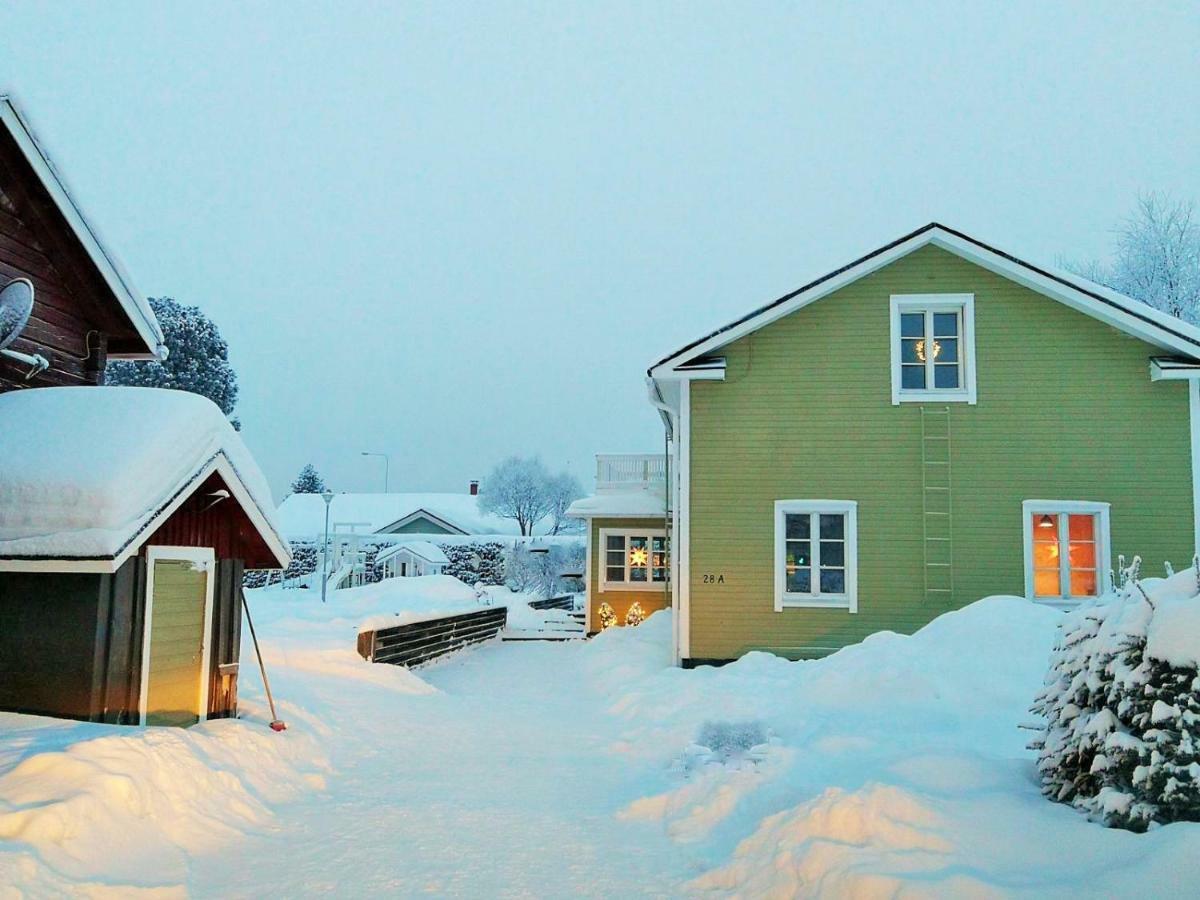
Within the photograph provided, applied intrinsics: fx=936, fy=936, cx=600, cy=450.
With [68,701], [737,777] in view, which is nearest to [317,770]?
[68,701]

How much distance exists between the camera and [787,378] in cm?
1434

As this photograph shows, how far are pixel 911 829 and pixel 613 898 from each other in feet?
5.46

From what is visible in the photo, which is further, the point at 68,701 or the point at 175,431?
the point at 175,431

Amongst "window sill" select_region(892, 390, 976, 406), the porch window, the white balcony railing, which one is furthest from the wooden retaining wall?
"window sill" select_region(892, 390, 976, 406)

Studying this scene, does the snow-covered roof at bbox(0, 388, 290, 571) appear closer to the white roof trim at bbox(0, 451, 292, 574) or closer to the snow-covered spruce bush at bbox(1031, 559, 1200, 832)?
the white roof trim at bbox(0, 451, 292, 574)

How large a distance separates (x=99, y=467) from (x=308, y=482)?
67.3 meters

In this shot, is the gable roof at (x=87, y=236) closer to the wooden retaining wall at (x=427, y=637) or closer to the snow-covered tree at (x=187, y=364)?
the wooden retaining wall at (x=427, y=637)

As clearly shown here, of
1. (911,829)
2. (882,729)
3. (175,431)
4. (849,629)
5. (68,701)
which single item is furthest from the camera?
(849,629)

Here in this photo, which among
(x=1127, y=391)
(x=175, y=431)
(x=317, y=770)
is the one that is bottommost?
(x=317, y=770)

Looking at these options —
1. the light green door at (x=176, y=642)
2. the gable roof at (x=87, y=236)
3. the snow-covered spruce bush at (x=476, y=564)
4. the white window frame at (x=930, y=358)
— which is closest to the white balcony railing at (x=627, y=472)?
the white window frame at (x=930, y=358)

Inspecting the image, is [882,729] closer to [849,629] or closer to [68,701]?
[849,629]

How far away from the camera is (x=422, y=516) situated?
156 ft

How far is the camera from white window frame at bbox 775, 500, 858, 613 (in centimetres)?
1389

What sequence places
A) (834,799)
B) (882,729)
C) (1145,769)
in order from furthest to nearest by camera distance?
(882,729) → (834,799) → (1145,769)
